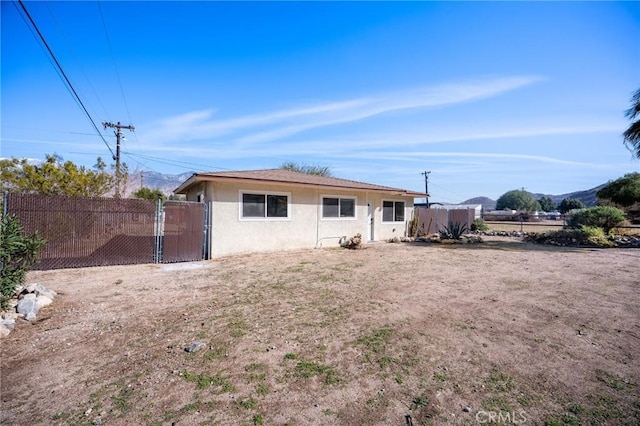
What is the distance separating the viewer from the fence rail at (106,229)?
764cm

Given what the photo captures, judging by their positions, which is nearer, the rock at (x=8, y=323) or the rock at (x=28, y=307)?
the rock at (x=8, y=323)

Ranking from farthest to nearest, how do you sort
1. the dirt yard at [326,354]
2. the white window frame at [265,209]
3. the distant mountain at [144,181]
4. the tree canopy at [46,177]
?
1. the distant mountain at [144,181]
2. the tree canopy at [46,177]
3. the white window frame at [265,209]
4. the dirt yard at [326,354]

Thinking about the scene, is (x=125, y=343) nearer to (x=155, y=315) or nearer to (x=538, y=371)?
(x=155, y=315)

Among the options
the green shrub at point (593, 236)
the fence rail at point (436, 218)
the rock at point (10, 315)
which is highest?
the fence rail at point (436, 218)

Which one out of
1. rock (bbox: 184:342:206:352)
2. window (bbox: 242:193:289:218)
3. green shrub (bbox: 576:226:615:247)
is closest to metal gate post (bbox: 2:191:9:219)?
window (bbox: 242:193:289:218)

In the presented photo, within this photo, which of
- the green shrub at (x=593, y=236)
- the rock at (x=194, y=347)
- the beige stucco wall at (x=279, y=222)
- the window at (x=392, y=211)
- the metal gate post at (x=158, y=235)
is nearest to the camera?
the rock at (x=194, y=347)

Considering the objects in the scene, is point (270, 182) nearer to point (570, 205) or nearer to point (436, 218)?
point (436, 218)

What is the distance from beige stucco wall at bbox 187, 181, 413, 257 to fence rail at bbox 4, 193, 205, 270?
0.73 metres

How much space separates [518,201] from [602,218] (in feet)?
261

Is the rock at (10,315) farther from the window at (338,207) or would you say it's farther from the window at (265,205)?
the window at (338,207)

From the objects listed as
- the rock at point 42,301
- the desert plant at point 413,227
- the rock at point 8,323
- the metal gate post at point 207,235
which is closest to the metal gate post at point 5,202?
the rock at point 42,301

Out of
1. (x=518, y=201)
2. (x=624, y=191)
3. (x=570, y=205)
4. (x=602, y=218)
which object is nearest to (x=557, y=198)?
(x=518, y=201)

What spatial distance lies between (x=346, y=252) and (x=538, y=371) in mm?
9230

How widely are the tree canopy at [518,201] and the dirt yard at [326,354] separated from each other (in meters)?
90.5
